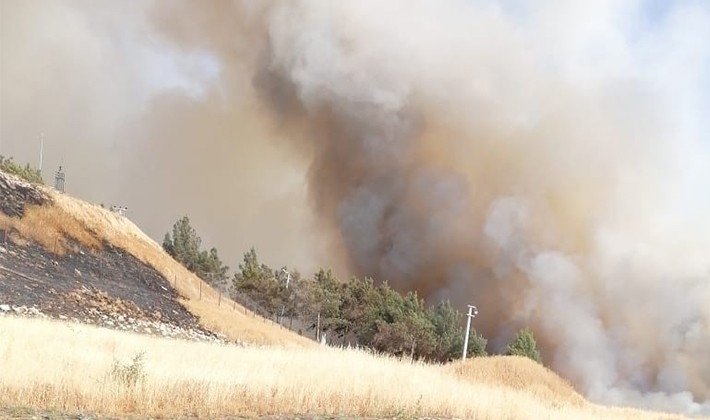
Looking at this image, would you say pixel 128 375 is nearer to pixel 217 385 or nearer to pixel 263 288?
pixel 217 385

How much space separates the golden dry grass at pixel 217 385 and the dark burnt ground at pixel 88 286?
14000 millimetres

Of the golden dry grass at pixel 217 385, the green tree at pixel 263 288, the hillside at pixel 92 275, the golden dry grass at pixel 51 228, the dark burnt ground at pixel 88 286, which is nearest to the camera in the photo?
the golden dry grass at pixel 217 385

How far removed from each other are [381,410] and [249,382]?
2.68 metres

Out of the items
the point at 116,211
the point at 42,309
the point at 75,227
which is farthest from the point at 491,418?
the point at 116,211

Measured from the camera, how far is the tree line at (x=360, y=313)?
72625 mm

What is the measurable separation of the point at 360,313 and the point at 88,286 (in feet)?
137

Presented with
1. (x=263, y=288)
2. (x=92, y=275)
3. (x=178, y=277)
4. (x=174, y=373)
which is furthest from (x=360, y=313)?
(x=174, y=373)

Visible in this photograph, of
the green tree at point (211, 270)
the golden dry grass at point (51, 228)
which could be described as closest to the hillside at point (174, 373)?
the golden dry grass at point (51, 228)

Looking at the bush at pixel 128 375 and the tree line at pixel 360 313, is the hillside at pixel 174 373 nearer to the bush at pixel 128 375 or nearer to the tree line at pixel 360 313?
the bush at pixel 128 375

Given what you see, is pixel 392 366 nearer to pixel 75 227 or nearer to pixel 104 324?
pixel 104 324

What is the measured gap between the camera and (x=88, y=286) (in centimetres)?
4291

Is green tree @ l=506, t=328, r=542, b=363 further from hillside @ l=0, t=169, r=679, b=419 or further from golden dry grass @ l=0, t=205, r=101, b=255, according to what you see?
golden dry grass @ l=0, t=205, r=101, b=255

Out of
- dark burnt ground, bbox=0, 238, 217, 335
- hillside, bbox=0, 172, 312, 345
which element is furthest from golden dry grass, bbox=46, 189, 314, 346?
dark burnt ground, bbox=0, 238, 217, 335

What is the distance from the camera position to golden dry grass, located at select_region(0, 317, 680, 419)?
10867mm
